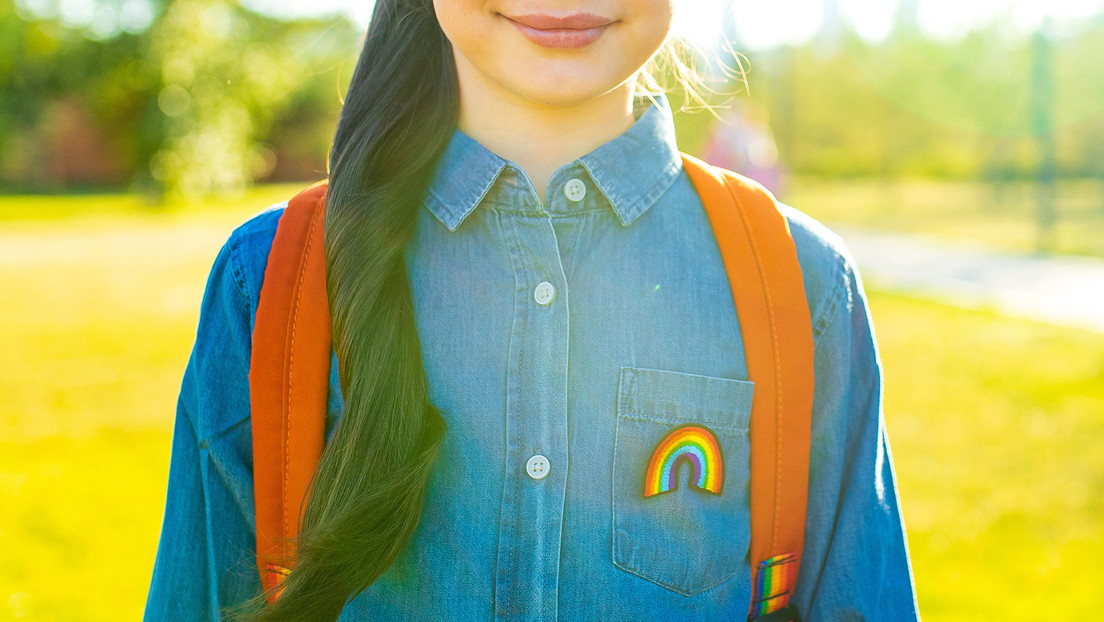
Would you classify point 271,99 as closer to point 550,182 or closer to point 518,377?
point 550,182

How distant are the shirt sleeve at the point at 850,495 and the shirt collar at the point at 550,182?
349mm

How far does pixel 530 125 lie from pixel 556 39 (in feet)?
0.60

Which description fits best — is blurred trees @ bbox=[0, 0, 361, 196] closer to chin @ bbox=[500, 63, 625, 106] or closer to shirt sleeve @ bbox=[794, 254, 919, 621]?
chin @ bbox=[500, 63, 625, 106]

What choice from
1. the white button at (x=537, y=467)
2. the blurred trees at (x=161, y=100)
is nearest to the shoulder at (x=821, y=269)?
the white button at (x=537, y=467)

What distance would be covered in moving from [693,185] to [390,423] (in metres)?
0.64

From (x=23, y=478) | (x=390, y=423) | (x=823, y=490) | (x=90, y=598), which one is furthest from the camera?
(x=23, y=478)

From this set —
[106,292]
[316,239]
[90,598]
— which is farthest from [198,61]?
[316,239]

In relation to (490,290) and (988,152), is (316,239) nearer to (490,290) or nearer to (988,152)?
(490,290)

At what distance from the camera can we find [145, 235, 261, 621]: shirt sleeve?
1.36 metres

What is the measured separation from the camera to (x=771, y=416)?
1.34 m

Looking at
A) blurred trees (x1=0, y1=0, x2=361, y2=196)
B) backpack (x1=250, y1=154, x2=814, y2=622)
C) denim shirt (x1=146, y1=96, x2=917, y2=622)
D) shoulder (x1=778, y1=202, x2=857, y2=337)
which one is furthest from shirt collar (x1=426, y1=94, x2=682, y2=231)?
blurred trees (x1=0, y1=0, x2=361, y2=196)

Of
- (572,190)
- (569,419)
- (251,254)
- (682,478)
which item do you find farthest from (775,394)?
(251,254)

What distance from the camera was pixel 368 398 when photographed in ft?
4.17

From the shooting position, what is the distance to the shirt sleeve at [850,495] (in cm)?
141
